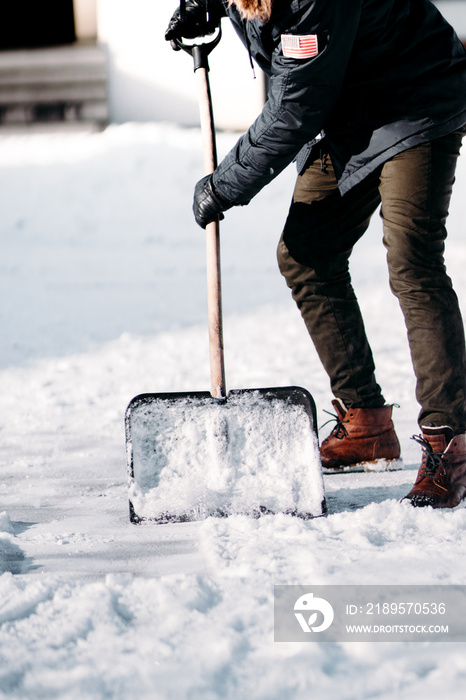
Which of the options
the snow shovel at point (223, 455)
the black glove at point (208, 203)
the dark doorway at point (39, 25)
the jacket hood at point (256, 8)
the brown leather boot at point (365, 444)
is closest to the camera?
the jacket hood at point (256, 8)

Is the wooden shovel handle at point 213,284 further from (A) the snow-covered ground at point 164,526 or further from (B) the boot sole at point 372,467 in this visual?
(B) the boot sole at point 372,467

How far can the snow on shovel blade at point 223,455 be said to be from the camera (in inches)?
82.7

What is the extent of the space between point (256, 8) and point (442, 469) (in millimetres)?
1323

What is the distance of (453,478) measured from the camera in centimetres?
221

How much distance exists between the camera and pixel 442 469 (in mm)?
2199

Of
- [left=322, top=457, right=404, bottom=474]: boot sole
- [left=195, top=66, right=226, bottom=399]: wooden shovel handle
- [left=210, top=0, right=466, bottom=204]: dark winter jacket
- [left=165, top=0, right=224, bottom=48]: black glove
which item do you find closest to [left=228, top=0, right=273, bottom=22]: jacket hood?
[left=210, top=0, right=466, bottom=204]: dark winter jacket

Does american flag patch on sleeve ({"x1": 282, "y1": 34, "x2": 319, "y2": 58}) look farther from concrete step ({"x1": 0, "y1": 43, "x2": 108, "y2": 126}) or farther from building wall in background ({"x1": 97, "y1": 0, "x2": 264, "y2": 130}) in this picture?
concrete step ({"x1": 0, "y1": 43, "x2": 108, "y2": 126})

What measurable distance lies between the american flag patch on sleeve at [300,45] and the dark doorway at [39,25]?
7.99 meters

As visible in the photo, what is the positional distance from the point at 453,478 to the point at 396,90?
1096mm

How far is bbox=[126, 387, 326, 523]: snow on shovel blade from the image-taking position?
2.10 meters

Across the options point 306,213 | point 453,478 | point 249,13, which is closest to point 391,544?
point 453,478

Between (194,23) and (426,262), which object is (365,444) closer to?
(426,262)

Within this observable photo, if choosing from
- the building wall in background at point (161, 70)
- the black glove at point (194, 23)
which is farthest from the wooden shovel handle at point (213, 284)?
the building wall in background at point (161, 70)

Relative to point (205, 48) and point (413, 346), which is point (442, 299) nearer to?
point (413, 346)
